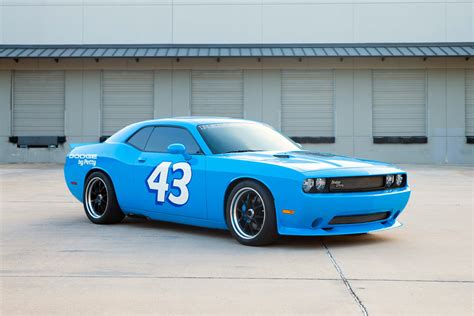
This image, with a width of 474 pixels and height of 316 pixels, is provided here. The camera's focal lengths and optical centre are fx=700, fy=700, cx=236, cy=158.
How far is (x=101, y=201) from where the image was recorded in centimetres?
847

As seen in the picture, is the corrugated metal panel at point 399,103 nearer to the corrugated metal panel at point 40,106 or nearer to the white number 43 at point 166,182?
the corrugated metal panel at point 40,106

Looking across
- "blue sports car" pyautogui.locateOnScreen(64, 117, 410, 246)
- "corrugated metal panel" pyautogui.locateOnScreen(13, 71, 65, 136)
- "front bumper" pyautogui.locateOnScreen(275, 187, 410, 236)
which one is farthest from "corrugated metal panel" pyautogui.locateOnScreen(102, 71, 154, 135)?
"front bumper" pyautogui.locateOnScreen(275, 187, 410, 236)

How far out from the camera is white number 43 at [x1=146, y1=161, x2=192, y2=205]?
7305mm

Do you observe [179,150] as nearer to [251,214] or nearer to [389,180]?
[251,214]

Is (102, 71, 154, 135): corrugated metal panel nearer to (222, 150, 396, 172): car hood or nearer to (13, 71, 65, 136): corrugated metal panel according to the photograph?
(13, 71, 65, 136): corrugated metal panel

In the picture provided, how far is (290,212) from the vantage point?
638 cm

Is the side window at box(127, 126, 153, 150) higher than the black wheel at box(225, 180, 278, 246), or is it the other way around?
the side window at box(127, 126, 153, 150)

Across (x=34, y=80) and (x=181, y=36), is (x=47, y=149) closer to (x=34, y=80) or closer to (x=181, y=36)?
(x=34, y=80)

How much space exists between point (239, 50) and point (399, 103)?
5434 millimetres

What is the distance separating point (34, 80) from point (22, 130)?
1.72m

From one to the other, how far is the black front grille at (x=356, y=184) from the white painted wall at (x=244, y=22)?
16.4 m

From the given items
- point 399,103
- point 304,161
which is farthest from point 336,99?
point 304,161

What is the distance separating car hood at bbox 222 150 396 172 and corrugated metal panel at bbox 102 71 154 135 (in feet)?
52.7

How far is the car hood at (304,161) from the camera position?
6555 mm
